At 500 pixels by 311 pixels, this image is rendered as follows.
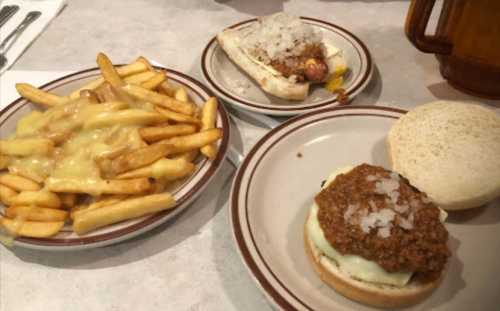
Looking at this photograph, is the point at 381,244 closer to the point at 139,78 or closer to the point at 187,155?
the point at 187,155

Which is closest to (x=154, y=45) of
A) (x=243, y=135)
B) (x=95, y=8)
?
(x=95, y=8)

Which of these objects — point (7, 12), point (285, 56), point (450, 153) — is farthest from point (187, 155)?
point (7, 12)

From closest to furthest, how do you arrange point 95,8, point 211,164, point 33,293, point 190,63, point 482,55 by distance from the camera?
point 33,293 → point 211,164 → point 482,55 → point 190,63 → point 95,8

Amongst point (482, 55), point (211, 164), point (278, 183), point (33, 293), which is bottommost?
point (33, 293)

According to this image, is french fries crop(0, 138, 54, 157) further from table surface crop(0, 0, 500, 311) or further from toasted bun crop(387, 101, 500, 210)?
toasted bun crop(387, 101, 500, 210)

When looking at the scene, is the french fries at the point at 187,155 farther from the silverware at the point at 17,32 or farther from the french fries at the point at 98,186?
the silverware at the point at 17,32

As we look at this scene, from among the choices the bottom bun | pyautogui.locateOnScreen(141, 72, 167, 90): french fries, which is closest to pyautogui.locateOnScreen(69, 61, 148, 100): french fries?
pyautogui.locateOnScreen(141, 72, 167, 90): french fries

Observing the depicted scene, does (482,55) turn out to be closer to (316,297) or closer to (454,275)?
(454,275)
